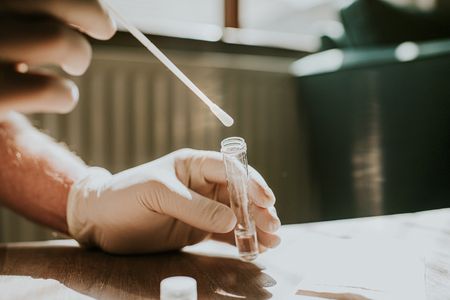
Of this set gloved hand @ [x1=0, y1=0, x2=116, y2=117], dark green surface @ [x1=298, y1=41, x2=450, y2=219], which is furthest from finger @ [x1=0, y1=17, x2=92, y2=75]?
dark green surface @ [x1=298, y1=41, x2=450, y2=219]

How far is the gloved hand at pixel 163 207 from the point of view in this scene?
0.71 metres

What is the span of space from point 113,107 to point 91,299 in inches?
47.6

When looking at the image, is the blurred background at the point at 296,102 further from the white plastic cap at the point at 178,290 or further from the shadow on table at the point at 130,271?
the white plastic cap at the point at 178,290

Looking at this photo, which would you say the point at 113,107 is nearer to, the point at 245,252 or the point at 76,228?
the point at 76,228

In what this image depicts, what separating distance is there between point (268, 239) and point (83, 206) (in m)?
0.30

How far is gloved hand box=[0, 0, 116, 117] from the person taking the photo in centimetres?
43

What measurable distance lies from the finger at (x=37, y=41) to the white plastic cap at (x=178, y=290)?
257mm

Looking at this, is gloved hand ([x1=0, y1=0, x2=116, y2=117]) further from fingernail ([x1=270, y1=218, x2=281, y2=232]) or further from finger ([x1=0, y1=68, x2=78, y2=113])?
fingernail ([x1=270, y1=218, x2=281, y2=232])

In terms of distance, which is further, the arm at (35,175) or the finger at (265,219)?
the arm at (35,175)

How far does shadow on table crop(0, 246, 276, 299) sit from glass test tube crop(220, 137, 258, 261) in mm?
Result: 30

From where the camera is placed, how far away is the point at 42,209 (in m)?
0.88

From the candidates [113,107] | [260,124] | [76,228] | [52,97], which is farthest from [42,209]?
[260,124]

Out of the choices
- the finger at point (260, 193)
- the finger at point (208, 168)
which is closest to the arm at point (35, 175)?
the finger at point (208, 168)

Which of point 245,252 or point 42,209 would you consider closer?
point 245,252
